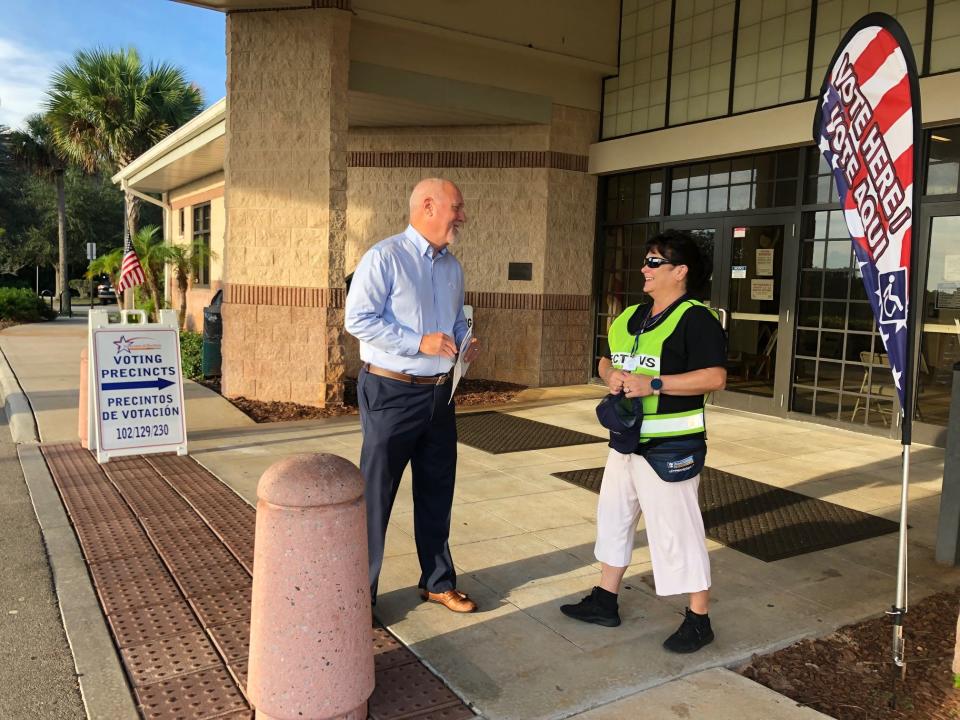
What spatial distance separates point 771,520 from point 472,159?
7717mm

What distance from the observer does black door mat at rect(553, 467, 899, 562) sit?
502 centimetres

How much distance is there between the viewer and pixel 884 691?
3240mm

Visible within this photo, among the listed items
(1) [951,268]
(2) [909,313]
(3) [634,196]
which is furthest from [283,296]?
(2) [909,313]

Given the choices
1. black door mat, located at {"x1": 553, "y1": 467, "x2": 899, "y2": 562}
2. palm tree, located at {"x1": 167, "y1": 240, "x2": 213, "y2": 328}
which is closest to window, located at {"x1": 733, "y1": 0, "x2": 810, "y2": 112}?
black door mat, located at {"x1": 553, "y1": 467, "x2": 899, "y2": 562}

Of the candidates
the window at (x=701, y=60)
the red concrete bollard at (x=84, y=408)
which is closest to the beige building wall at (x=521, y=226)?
the window at (x=701, y=60)

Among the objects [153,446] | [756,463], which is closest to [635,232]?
[756,463]

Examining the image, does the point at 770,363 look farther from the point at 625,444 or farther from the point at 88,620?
the point at 88,620

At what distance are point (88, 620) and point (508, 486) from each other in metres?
3.24

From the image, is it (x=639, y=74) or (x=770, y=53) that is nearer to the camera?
(x=770, y=53)

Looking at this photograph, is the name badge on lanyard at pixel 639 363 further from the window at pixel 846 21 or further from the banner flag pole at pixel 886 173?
the window at pixel 846 21

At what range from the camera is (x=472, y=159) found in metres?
11.7

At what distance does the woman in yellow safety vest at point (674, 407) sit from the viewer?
3.43 meters

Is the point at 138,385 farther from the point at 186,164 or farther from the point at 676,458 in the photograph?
the point at 186,164

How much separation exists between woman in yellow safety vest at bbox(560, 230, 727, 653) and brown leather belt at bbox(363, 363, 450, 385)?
32.3 inches
